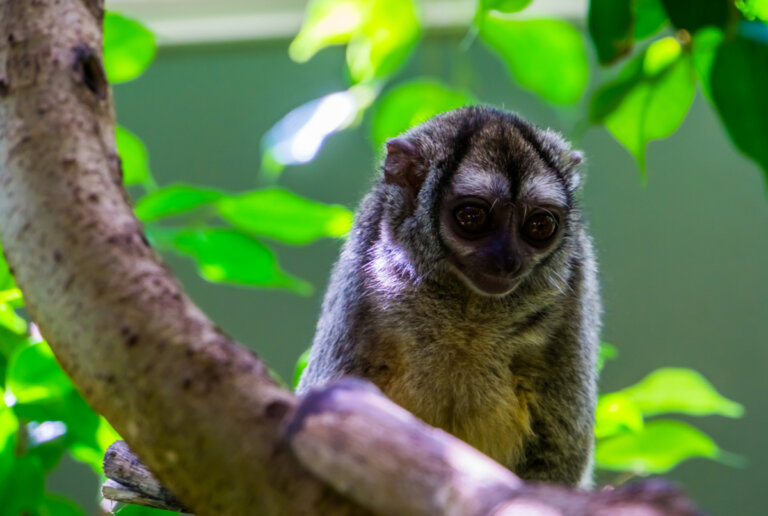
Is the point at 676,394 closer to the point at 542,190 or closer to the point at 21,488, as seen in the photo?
the point at 542,190

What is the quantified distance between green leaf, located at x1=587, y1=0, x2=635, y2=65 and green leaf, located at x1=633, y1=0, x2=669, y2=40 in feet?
0.45

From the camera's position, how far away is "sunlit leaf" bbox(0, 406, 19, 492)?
2.31 metres

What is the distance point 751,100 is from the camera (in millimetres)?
1807

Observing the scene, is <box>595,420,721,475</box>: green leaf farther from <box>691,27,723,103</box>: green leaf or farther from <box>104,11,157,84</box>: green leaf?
<box>104,11,157,84</box>: green leaf

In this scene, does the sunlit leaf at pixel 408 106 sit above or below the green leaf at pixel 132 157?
above

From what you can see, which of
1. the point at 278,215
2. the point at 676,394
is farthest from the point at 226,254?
the point at 676,394

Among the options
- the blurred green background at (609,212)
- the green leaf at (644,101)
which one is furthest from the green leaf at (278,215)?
the blurred green background at (609,212)

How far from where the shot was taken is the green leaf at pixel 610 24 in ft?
6.25

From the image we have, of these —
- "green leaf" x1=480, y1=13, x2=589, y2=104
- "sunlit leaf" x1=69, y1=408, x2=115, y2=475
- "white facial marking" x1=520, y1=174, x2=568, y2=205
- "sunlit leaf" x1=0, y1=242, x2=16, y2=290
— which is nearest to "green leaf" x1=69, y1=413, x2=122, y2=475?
"sunlit leaf" x1=69, y1=408, x2=115, y2=475

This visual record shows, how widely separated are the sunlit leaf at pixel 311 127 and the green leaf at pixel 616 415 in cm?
125

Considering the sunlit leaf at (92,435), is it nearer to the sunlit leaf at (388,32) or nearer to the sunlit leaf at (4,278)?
the sunlit leaf at (4,278)

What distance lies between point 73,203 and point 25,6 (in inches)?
17.4

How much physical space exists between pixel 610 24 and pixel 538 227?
1.87 feet

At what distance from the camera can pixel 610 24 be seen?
191 centimetres
